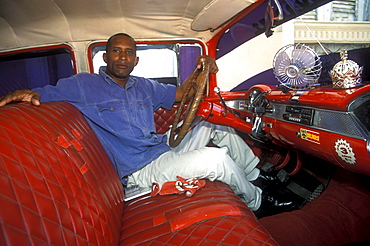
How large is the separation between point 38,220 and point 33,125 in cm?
45

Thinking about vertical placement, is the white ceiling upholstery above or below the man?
above

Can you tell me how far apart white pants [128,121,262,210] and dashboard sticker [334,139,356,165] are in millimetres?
637

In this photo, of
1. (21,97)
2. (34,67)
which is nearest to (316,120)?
(21,97)

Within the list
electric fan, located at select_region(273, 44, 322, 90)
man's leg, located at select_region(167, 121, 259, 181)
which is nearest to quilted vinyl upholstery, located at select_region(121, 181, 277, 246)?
man's leg, located at select_region(167, 121, 259, 181)

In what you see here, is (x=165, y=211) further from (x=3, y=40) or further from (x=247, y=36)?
(x=3, y=40)

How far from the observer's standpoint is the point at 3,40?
2.32 metres

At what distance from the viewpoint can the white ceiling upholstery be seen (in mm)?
1914

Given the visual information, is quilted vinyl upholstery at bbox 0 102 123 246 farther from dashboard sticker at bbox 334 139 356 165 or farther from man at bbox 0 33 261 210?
dashboard sticker at bbox 334 139 356 165

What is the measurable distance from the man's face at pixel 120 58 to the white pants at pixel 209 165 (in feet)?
2.37

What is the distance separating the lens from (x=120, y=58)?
6.26ft

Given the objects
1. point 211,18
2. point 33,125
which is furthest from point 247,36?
point 33,125

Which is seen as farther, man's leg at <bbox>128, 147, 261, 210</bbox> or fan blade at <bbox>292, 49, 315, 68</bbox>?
man's leg at <bbox>128, 147, 261, 210</bbox>

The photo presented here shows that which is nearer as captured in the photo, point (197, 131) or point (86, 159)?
point (86, 159)

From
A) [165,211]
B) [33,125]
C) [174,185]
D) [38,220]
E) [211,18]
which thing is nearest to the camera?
[38,220]
